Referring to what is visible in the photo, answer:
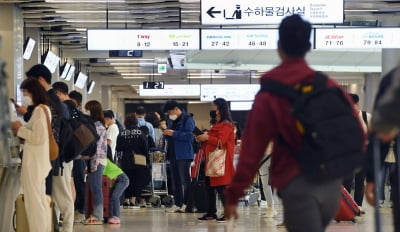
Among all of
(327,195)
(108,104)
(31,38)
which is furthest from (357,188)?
(108,104)

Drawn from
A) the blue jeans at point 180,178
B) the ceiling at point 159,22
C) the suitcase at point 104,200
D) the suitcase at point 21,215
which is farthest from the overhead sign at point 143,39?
the suitcase at point 21,215

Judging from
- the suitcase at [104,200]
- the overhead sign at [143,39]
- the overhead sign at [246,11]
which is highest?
the overhead sign at [246,11]

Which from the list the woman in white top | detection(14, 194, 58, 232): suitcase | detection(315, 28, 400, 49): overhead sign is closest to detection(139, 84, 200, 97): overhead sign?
detection(315, 28, 400, 49): overhead sign

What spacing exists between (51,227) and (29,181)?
732mm

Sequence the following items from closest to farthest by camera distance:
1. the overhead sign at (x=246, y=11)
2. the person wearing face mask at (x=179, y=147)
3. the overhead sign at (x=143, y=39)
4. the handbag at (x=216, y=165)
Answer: the handbag at (x=216, y=165)
the person wearing face mask at (x=179, y=147)
the overhead sign at (x=246, y=11)
the overhead sign at (x=143, y=39)

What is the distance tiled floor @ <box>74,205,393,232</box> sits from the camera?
1080 cm

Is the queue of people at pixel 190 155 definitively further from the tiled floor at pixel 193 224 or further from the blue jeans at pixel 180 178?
the tiled floor at pixel 193 224

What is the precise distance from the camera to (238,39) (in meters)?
16.1

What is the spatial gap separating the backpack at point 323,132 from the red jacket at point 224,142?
758cm

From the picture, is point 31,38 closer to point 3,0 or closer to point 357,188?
point 3,0

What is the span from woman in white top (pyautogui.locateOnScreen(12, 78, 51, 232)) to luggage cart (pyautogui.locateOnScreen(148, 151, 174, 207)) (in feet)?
27.3

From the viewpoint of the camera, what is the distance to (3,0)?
15.3 m

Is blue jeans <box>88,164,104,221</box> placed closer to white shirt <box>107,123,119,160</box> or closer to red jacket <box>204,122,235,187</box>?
red jacket <box>204,122,235,187</box>

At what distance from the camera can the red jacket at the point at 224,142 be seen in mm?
11594
